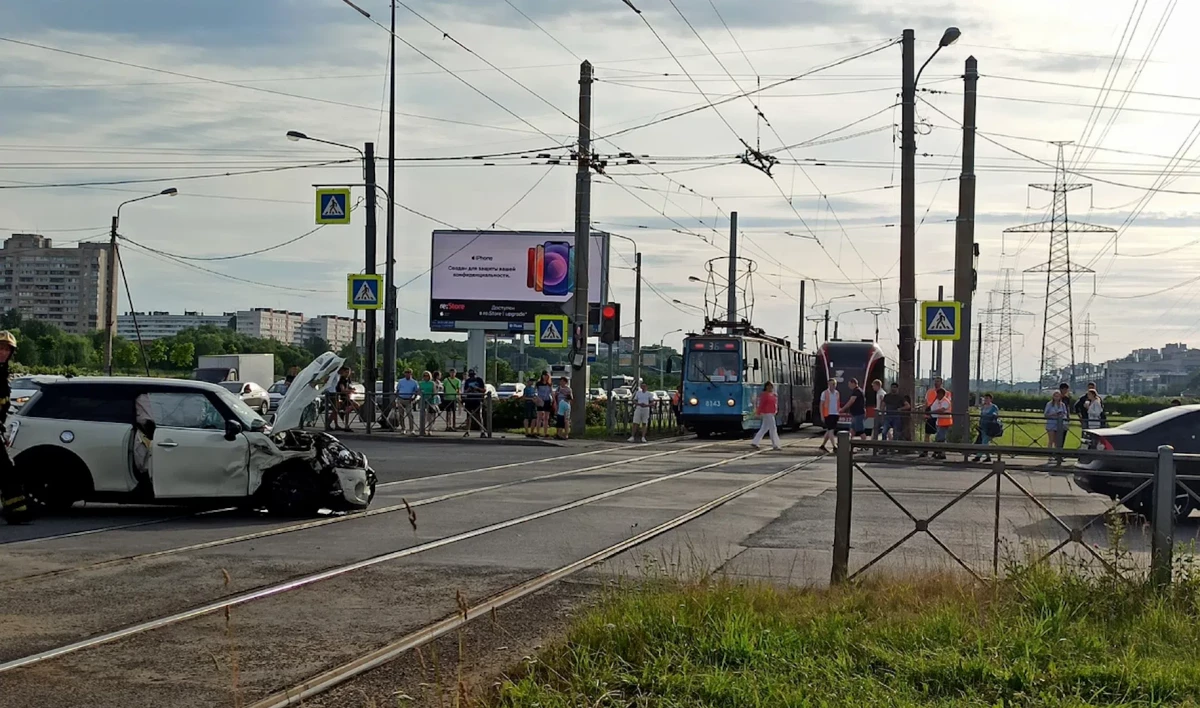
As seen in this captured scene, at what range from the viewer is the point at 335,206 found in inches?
1289

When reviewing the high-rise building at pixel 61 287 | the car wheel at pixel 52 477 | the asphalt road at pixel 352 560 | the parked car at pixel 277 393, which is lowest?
the asphalt road at pixel 352 560

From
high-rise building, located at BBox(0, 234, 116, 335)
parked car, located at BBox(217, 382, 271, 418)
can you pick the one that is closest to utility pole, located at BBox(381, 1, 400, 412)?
parked car, located at BBox(217, 382, 271, 418)

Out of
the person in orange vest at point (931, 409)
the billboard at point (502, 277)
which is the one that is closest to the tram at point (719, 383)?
the person in orange vest at point (931, 409)

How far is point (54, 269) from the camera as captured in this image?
362ft

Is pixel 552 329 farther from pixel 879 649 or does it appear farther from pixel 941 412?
pixel 879 649

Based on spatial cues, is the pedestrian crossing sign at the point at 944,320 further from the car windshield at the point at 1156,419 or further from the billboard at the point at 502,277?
the billboard at the point at 502,277

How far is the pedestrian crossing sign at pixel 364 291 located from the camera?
3309cm

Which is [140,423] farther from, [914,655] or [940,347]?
[940,347]

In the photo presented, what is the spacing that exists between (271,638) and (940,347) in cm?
7395

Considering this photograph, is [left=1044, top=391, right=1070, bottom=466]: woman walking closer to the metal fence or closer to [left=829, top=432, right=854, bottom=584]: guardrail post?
the metal fence

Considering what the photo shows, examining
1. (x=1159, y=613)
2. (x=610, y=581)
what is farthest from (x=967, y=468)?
(x=610, y=581)

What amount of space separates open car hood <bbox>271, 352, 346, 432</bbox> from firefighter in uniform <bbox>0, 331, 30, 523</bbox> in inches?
102

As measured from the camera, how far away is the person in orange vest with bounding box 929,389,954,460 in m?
27.8

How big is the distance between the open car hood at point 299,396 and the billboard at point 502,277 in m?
41.7
